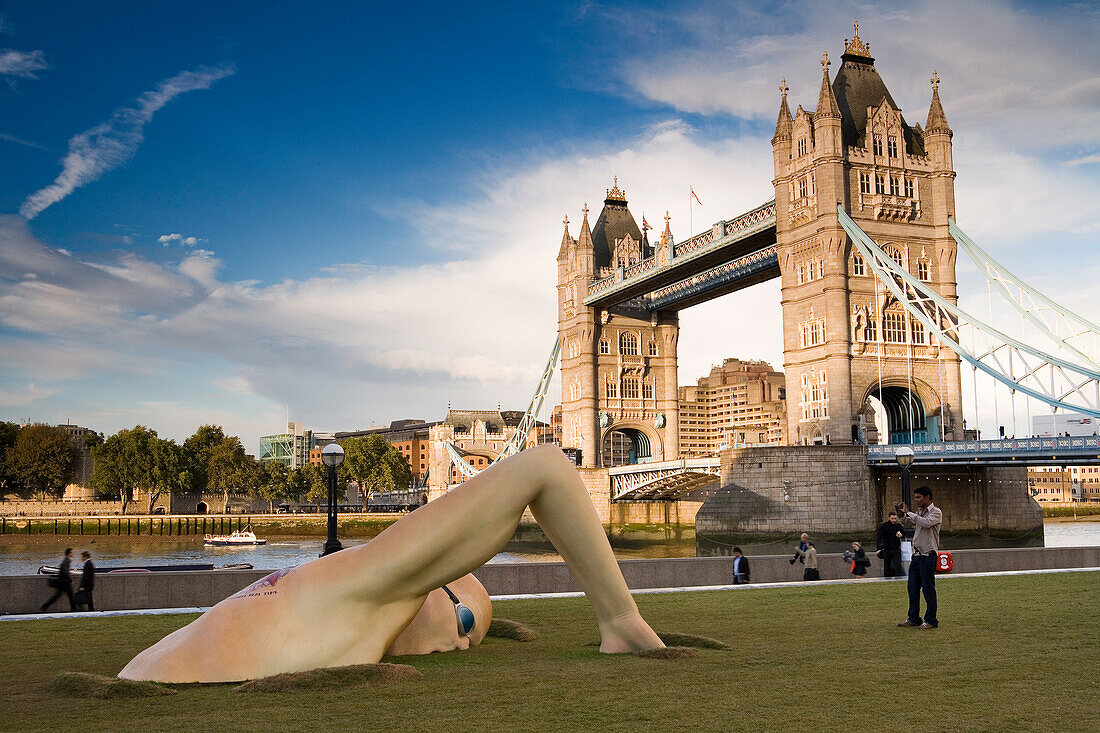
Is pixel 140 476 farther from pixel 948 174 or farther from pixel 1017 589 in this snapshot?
pixel 1017 589

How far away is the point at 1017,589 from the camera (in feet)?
47.3

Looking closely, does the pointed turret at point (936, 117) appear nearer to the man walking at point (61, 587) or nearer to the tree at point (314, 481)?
the man walking at point (61, 587)

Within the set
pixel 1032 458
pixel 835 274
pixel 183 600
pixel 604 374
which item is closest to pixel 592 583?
pixel 183 600

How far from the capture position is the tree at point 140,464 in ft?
266

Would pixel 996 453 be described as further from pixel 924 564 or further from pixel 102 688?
pixel 102 688

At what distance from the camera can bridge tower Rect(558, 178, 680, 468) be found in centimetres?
7238

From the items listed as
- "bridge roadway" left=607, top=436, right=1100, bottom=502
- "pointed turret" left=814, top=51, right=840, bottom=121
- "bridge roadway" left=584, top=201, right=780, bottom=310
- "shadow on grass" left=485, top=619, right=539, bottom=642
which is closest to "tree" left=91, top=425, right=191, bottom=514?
"bridge roadway" left=584, top=201, right=780, bottom=310

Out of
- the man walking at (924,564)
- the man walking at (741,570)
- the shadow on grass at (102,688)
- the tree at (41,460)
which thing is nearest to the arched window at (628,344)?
the tree at (41,460)

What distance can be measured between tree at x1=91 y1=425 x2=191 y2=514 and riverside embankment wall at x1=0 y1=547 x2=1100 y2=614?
232ft

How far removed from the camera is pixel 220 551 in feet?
184

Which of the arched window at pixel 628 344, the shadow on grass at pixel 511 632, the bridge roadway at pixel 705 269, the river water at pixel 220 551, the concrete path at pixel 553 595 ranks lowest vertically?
the river water at pixel 220 551

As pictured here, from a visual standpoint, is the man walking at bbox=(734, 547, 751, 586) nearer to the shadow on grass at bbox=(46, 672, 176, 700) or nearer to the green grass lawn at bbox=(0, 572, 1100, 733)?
the green grass lawn at bbox=(0, 572, 1100, 733)

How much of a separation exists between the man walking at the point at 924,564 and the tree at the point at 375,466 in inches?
3309

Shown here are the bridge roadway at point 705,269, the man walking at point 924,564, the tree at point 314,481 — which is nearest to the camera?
the man walking at point 924,564
